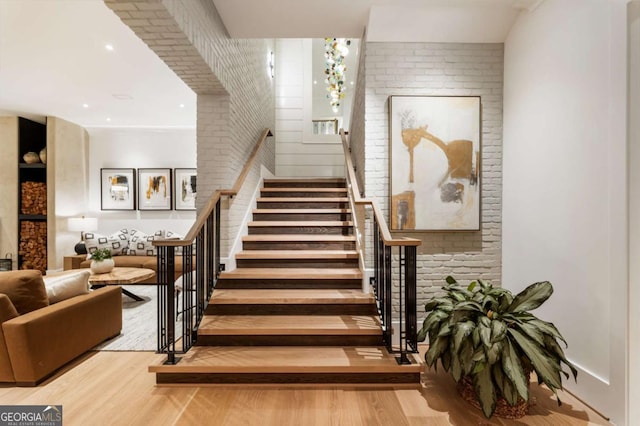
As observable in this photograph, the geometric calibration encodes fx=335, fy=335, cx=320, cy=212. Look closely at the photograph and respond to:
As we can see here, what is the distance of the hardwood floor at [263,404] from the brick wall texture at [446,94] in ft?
4.01

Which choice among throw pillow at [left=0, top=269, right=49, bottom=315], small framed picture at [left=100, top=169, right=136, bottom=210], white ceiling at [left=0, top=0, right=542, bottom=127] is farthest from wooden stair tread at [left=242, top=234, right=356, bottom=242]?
small framed picture at [left=100, top=169, right=136, bottom=210]

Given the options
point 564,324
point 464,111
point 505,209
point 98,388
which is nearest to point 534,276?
point 564,324

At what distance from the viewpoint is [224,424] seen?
2.02 metres

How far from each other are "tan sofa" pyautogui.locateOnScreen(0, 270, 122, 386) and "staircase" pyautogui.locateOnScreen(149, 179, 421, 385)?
85 centimetres

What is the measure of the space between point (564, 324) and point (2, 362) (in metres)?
4.15

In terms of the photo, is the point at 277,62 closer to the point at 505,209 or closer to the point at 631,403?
the point at 505,209

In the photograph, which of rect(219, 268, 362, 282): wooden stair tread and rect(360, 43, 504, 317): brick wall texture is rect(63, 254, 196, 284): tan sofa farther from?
rect(360, 43, 504, 317): brick wall texture

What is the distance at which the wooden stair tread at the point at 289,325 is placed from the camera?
2.72 meters

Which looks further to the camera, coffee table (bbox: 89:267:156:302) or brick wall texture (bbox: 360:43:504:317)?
coffee table (bbox: 89:267:156:302)

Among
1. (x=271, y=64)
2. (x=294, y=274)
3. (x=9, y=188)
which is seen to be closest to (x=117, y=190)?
(x=9, y=188)

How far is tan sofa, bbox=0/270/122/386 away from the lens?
7.75ft

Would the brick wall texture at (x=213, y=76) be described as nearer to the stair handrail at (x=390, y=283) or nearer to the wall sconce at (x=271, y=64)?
the wall sconce at (x=271, y=64)

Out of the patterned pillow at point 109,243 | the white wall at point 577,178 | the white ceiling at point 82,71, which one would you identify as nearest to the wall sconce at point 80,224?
the patterned pillow at point 109,243

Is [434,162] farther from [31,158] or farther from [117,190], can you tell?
[31,158]
